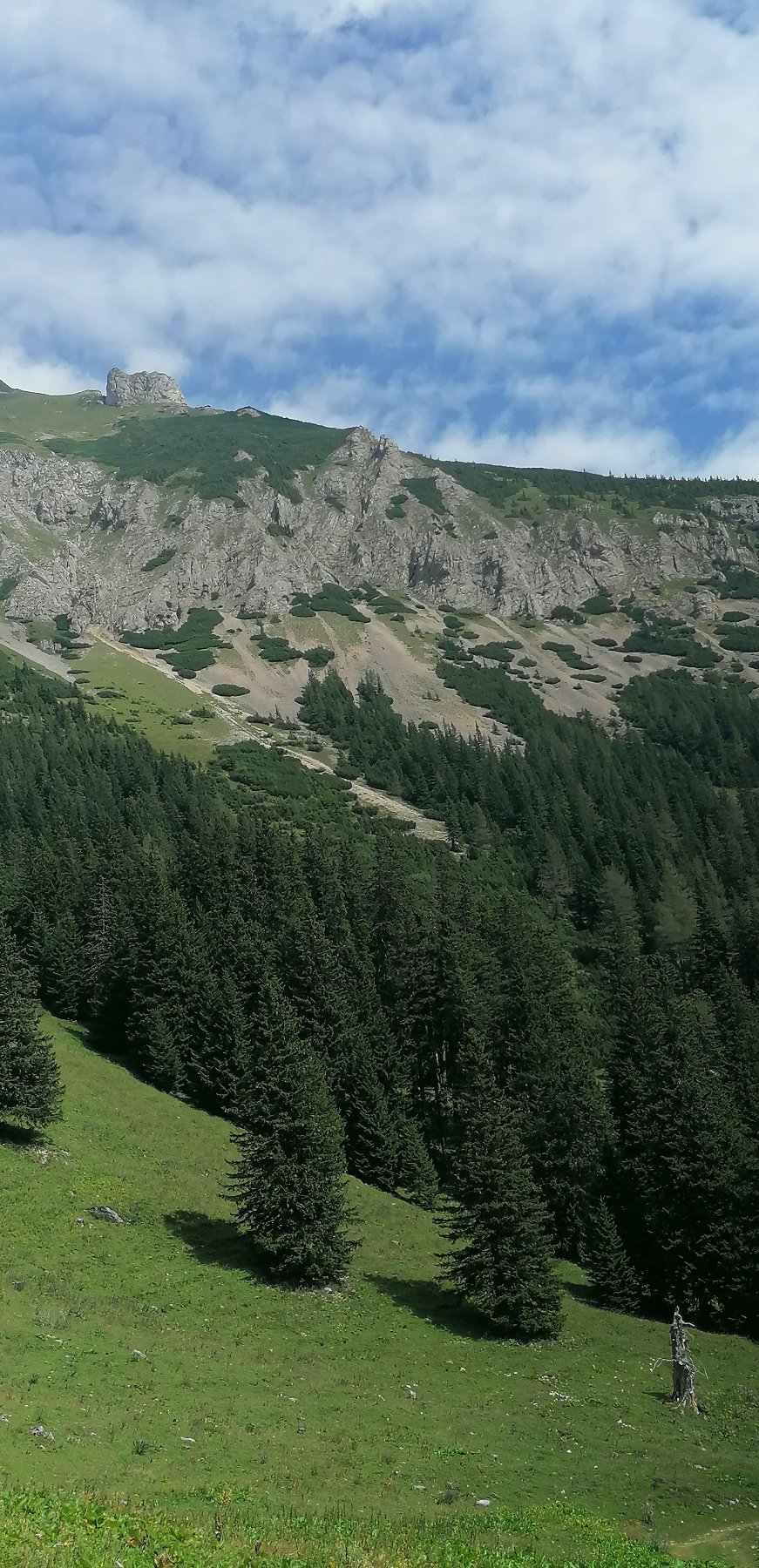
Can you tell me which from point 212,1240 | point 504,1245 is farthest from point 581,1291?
point 212,1240

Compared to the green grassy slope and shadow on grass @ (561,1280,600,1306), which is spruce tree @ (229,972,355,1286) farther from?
shadow on grass @ (561,1280,600,1306)

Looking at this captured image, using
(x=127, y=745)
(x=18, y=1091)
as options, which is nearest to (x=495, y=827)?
(x=127, y=745)

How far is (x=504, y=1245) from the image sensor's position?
40.5 metres

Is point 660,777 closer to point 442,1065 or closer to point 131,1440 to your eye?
point 442,1065

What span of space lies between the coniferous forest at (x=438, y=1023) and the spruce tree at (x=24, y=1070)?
2.09ft

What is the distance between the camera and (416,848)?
Result: 146500 mm

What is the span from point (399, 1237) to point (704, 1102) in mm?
19131

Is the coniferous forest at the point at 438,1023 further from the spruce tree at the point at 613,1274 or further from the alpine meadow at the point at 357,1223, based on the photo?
the alpine meadow at the point at 357,1223

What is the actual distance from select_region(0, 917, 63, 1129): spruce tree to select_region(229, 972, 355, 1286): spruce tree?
11.9 metres

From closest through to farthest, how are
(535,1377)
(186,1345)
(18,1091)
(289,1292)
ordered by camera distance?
(186,1345), (535,1377), (289,1292), (18,1091)

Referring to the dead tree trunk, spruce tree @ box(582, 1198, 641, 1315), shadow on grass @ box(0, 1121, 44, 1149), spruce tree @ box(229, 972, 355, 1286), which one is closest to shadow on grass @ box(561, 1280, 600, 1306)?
spruce tree @ box(582, 1198, 641, 1315)

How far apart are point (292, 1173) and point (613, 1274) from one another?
19.6 m

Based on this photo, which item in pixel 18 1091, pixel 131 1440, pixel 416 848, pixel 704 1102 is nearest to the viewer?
pixel 131 1440

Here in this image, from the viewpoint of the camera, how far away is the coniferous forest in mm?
43844
